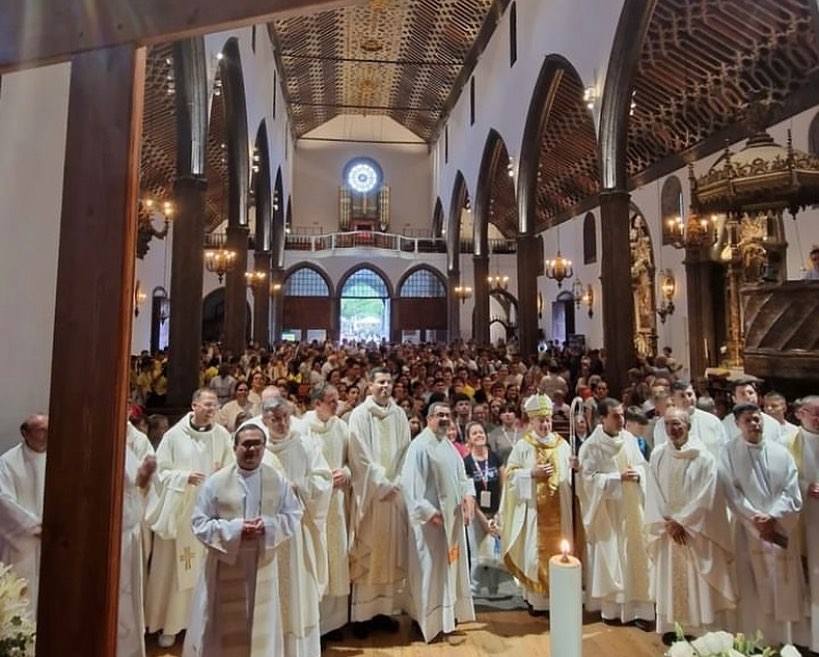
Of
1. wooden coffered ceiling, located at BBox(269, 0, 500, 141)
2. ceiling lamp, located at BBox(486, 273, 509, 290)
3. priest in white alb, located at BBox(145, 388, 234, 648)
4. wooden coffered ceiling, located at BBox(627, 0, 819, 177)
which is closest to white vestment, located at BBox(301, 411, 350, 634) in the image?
priest in white alb, located at BBox(145, 388, 234, 648)

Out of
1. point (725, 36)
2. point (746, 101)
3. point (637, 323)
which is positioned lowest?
point (637, 323)

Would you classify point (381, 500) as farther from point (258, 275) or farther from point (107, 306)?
point (258, 275)

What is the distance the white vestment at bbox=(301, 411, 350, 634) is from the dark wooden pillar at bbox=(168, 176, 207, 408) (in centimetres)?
481

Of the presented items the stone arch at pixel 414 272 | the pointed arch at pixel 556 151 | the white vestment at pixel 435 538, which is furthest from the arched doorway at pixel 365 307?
the white vestment at pixel 435 538

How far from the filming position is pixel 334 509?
13.1 ft

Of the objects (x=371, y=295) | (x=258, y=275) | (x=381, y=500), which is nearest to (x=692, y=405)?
(x=381, y=500)

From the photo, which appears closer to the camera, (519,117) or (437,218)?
(519,117)

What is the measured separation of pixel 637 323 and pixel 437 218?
14183 millimetres

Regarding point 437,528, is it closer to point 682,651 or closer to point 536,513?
point 536,513

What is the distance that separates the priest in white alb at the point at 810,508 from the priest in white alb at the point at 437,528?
2.09 m

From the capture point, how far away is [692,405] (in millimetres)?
4570

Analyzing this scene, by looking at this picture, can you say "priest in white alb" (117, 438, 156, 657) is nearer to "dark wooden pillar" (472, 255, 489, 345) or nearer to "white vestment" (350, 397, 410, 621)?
"white vestment" (350, 397, 410, 621)

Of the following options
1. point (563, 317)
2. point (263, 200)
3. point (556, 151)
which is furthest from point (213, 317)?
point (556, 151)

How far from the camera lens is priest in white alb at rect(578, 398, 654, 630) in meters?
3.99
